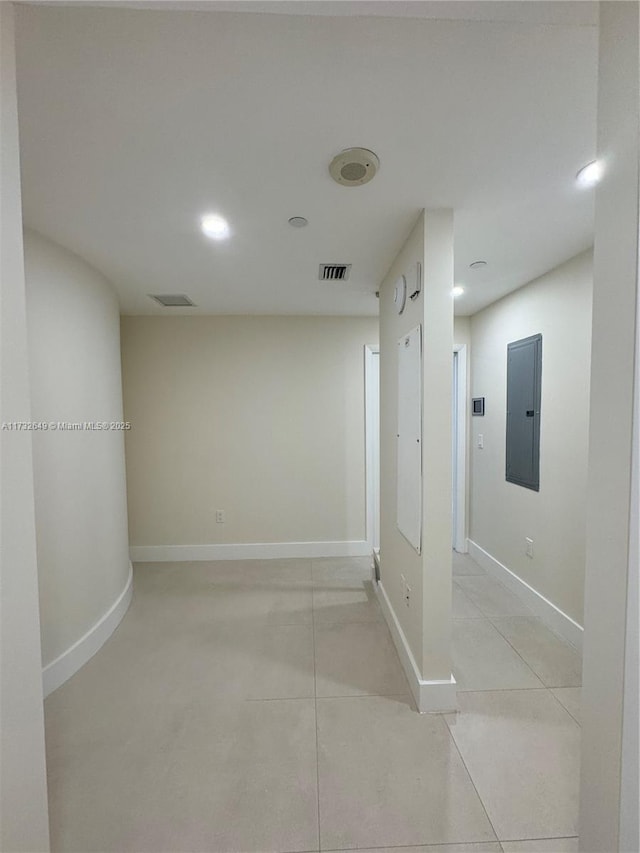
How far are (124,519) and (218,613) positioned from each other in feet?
3.39

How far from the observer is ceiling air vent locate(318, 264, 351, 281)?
7.57ft

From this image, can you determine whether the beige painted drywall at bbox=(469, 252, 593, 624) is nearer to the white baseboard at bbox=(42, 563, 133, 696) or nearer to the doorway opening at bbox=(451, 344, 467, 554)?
the doorway opening at bbox=(451, 344, 467, 554)

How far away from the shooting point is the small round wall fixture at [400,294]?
1971mm

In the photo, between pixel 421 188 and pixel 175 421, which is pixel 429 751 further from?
pixel 175 421

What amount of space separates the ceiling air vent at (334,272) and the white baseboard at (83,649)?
108 inches

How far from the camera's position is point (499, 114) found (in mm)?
1109

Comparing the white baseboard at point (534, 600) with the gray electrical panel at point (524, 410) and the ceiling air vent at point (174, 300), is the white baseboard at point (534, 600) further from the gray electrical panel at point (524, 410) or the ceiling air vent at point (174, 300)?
the ceiling air vent at point (174, 300)

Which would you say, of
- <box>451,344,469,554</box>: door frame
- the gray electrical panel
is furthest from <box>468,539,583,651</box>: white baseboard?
the gray electrical panel

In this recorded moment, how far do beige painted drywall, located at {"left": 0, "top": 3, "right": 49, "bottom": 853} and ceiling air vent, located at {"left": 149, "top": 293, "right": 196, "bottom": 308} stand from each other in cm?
222

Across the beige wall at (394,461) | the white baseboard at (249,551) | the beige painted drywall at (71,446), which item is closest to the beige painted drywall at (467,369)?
the white baseboard at (249,551)

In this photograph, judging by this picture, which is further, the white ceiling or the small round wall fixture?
the small round wall fixture

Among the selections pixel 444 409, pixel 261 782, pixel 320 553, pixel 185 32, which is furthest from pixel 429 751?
pixel 185 32

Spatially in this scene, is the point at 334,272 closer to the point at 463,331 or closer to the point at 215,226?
the point at 215,226

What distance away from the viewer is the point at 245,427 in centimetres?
355
